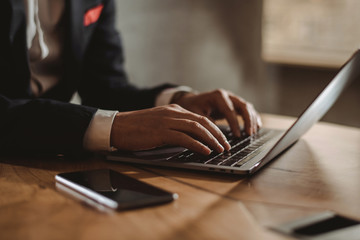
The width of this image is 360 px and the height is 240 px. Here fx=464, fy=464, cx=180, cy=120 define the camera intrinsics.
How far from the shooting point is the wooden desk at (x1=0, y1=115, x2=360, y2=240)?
558 millimetres

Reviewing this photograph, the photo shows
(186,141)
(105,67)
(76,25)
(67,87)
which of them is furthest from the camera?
(105,67)

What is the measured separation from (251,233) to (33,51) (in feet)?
3.26

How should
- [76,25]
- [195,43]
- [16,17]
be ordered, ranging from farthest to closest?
[195,43] → [76,25] → [16,17]

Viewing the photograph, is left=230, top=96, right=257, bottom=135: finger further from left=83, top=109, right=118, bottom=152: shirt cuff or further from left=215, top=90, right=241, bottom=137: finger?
left=83, top=109, right=118, bottom=152: shirt cuff

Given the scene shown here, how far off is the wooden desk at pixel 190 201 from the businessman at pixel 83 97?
0.05 metres

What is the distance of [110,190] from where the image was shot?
67 centimetres

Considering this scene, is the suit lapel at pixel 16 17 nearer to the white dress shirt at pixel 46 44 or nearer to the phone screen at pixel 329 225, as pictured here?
the white dress shirt at pixel 46 44

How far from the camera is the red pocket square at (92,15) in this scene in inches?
55.2

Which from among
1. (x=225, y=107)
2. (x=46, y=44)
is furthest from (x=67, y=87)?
(x=225, y=107)

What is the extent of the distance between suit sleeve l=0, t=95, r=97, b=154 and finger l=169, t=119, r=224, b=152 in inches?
6.8

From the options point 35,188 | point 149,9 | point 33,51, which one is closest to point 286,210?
point 35,188

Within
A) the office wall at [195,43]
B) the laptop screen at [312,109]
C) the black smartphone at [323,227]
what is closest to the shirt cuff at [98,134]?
the laptop screen at [312,109]

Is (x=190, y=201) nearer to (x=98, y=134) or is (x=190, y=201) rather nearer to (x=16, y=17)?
(x=98, y=134)

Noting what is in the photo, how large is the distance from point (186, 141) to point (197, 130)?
0.03 meters
